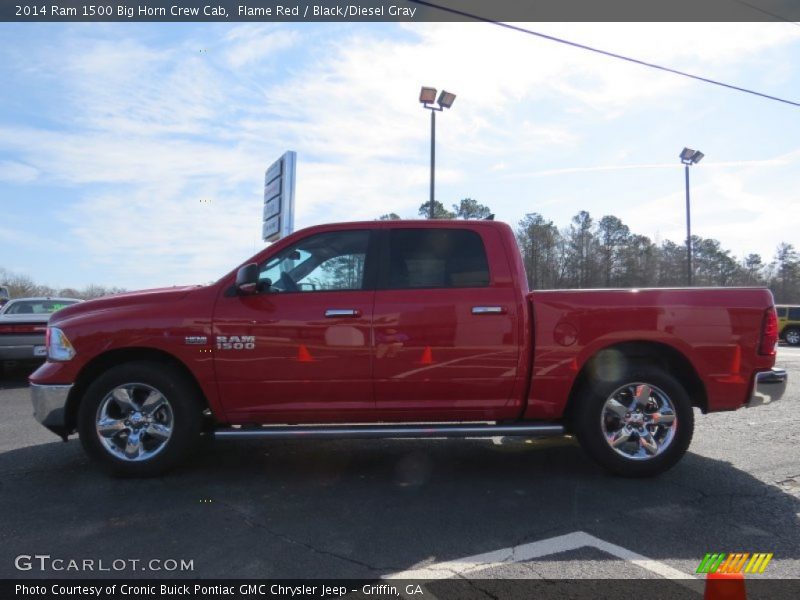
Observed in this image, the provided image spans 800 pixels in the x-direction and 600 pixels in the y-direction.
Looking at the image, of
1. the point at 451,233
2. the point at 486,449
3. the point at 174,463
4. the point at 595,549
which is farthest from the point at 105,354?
the point at 595,549

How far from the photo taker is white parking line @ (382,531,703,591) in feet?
9.98

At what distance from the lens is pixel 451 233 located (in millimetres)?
4898

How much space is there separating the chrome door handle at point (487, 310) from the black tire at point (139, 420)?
7.68ft

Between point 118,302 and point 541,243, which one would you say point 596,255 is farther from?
point 118,302

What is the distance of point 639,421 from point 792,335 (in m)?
28.2

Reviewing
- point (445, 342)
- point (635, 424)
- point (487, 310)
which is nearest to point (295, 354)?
point (445, 342)

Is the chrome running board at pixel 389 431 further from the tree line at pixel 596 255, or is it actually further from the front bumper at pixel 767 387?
the tree line at pixel 596 255

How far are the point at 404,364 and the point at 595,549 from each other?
1.87 metres

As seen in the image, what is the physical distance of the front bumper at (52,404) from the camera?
456 cm

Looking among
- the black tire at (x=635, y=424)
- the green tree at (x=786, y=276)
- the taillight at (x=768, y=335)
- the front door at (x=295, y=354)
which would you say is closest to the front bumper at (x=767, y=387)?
the taillight at (x=768, y=335)

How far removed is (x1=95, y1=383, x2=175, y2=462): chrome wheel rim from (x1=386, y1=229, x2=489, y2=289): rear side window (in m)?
2.09

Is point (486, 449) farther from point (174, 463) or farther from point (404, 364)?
point (174, 463)

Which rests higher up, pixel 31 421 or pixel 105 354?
pixel 105 354

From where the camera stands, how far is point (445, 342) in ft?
14.9
